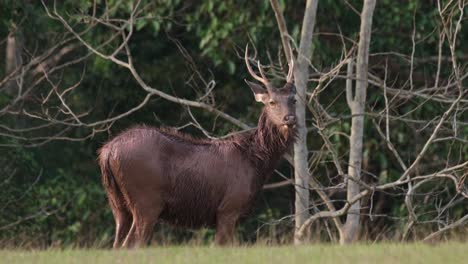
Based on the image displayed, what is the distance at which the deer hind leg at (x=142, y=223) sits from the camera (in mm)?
13477

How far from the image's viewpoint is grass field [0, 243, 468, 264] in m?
10.7

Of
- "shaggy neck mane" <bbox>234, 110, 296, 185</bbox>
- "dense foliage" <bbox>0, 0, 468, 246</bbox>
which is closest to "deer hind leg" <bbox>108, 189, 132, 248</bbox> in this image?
"shaggy neck mane" <bbox>234, 110, 296, 185</bbox>

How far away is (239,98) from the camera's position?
21891 mm

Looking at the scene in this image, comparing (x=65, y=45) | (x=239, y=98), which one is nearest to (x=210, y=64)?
(x=239, y=98)

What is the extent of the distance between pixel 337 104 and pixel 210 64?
2.99 metres

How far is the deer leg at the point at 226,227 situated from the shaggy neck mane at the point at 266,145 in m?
0.60

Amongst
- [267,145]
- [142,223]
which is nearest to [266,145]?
[267,145]

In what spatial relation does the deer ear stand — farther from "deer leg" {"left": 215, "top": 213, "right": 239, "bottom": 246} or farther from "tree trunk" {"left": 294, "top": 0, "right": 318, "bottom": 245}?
"deer leg" {"left": 215, "top": 213, "right": 239, "bottom": 246}

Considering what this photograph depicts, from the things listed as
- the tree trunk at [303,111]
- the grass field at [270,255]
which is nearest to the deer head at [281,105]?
the tree trunk at [303,111]

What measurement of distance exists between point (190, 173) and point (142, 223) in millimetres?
764

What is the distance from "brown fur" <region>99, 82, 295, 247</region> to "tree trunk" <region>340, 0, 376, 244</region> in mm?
1516

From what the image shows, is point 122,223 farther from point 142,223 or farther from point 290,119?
point 290,119

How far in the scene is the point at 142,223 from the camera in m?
13.5

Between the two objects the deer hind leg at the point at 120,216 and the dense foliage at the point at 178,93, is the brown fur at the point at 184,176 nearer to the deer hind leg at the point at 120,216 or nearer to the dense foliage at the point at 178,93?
the deer hind leg at the point at 120,216
